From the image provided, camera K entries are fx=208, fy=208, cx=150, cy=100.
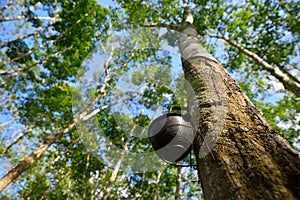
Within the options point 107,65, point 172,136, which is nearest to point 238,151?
point 172,136

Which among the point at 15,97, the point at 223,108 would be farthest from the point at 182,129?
the point at 15,97

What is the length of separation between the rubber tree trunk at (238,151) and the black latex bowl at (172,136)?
15 centimetres

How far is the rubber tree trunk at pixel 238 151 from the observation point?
2.10 ft

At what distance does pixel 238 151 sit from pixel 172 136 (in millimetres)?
565

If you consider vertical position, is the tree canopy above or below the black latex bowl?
above

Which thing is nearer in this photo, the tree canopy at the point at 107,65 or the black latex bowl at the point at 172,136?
the black latex bowl at the point at 172,136

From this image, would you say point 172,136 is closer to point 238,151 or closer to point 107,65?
point 238,151

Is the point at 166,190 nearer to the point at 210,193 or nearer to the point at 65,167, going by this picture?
the point at 65,167

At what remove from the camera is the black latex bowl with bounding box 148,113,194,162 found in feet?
4.27

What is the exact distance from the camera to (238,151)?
799mm

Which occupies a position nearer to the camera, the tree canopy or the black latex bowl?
the black latex bowl

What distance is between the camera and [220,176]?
764mm

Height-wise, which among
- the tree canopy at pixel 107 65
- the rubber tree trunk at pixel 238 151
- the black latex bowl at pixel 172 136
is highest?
the tree canopy at pixel 107 65

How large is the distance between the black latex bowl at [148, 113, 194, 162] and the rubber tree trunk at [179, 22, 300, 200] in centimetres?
15
